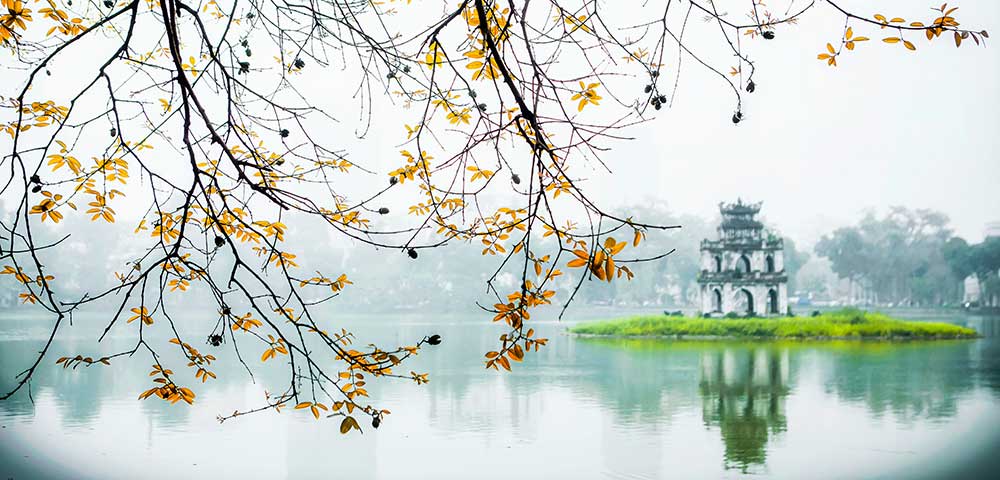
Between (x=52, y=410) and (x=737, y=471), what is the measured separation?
569 centimetres

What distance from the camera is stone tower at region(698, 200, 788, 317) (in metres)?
16.5

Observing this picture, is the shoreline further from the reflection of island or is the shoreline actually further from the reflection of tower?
the reflection of tower

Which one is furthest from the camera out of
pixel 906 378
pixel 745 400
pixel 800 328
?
pixel 800 328

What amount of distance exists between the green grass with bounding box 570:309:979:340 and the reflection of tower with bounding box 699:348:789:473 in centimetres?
303

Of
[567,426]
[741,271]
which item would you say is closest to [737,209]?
[741,271]

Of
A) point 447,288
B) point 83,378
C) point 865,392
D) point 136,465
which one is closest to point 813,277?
point 447,288

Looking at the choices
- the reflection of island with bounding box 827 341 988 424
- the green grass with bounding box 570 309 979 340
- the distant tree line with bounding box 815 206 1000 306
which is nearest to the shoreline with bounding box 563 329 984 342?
the green grass with bounding box 570 309 979 340

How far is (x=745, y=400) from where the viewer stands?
26.1 ft

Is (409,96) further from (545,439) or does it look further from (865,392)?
(865,392)

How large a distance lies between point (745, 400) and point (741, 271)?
29.4 feet

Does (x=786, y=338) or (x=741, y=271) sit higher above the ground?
(x=741, y=271)

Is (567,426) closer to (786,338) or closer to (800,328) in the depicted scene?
(786,338)

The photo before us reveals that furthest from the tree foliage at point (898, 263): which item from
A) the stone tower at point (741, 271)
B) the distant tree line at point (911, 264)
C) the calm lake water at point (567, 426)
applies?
the calm lake water at point (567, 426)

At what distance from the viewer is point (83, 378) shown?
10.4 meters
